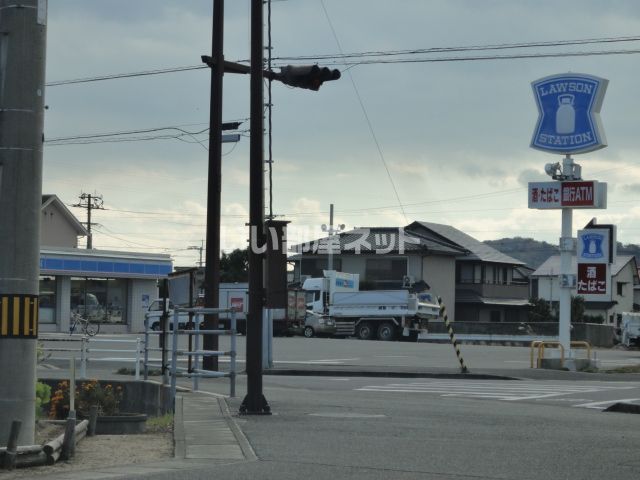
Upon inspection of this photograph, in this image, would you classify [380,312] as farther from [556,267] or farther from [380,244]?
[556,267]

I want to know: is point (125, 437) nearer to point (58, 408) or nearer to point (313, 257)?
point (58, 408)

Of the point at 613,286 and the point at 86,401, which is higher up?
the point at 613,286

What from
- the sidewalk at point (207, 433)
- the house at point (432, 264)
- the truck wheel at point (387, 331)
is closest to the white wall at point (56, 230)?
the house at point (432, 264)

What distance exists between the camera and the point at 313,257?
75.6 m

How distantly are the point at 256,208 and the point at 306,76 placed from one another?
7.10ft

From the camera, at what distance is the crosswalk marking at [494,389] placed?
1970 cm

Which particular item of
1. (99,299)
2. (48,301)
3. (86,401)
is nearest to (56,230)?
(99,299)

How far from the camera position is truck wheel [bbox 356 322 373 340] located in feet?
186

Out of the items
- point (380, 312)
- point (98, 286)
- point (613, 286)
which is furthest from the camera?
point (613, 286)

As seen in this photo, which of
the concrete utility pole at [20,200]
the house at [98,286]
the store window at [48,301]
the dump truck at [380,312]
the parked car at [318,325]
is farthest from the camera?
the parked car at [318,325]

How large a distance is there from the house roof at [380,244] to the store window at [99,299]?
17848mm

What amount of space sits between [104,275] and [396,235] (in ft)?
79.7

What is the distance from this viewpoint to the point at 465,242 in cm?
8044

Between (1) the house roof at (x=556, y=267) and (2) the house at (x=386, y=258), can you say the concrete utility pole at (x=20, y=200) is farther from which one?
(1) the house roof at (x=556, y=267)
